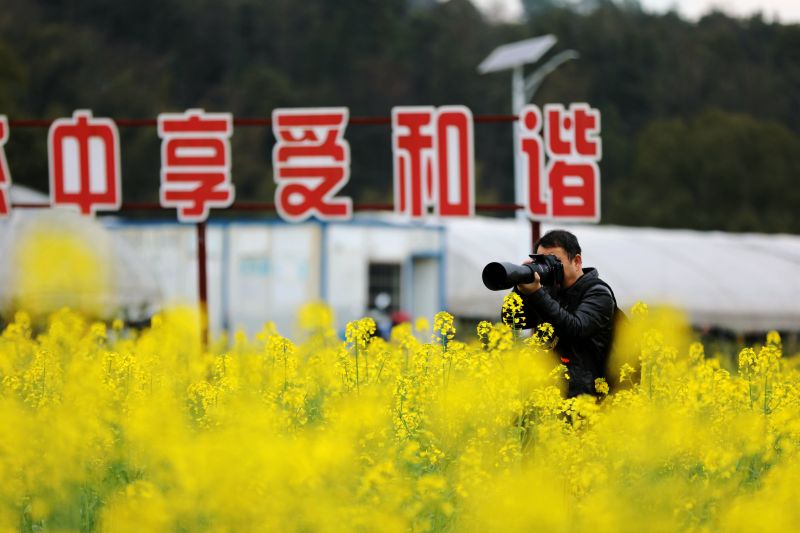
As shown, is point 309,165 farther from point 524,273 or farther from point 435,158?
point 524,273

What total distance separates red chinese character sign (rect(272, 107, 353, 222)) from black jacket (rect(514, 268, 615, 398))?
696 centimetres

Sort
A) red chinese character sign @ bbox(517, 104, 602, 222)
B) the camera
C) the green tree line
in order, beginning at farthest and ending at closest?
the green tree line → red chinese character sign @ bbox(517, 104, 602, 222) → the camera

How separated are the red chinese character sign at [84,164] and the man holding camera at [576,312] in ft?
25.1

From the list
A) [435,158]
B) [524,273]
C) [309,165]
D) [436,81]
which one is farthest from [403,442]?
[436,81]

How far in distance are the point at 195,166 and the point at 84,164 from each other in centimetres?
102

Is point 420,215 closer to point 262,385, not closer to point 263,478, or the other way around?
point 262,385

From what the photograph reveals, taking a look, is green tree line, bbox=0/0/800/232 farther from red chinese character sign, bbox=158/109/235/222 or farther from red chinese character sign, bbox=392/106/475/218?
red chinese character sign, bbox=392/106/475/218

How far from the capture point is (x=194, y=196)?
1326cm

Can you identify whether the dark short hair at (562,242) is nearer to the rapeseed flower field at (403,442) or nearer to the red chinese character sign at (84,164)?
the rapeseed flower field at (403,442)

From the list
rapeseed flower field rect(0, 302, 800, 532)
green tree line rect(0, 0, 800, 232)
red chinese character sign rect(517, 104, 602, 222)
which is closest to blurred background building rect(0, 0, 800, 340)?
green tree line rect(0, 0, 800, 232)

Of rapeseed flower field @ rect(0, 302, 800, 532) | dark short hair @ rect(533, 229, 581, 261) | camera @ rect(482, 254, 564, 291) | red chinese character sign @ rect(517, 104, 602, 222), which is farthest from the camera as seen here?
red chinese character sign @ rect(517, 104, 602, 222)

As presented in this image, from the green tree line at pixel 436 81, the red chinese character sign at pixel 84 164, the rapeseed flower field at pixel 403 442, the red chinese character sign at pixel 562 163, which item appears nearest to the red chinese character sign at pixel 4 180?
the red chinese character sign at pixel 84 164

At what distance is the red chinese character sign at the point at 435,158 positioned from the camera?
13164mm

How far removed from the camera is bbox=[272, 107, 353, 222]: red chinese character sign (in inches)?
523
